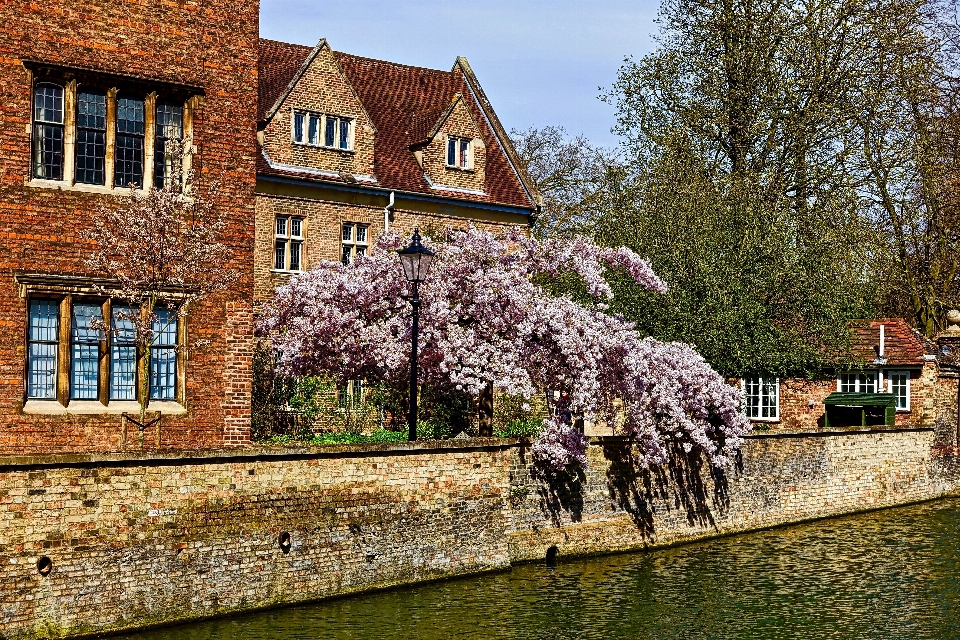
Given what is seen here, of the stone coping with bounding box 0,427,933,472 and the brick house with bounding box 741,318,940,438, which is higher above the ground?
the brick house with bounding box 741,318,940,438

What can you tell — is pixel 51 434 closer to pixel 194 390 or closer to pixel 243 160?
pixel 194 390

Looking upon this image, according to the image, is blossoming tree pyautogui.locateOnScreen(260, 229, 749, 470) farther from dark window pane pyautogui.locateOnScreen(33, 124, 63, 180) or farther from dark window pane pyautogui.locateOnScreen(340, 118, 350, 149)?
dark window pane pyautogui.locateOnScreen(340, 118, 350, 149)

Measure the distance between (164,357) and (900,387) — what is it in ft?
87.3

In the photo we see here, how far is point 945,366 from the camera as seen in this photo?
1565 inches

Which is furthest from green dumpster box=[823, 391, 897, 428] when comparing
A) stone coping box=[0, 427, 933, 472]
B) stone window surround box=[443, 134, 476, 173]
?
stone coping box=[0, 427, 933, 472]

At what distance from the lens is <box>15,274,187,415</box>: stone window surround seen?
20.7 meters

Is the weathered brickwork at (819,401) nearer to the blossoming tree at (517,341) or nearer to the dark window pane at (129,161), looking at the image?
the blossoming tree at (517,341)

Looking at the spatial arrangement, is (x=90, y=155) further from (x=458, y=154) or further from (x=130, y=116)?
(x=458, y=154)

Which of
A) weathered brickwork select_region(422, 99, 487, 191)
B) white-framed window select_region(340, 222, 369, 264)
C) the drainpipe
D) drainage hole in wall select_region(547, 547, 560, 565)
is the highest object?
weathered brickwork select_region(422, 99, 487, 191)

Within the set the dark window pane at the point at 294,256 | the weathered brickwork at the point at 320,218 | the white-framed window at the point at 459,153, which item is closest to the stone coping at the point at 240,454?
the weathered brickwork at the point at 320,218

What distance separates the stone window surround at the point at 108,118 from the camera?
21.0 m

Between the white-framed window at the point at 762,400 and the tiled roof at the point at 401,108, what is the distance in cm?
963

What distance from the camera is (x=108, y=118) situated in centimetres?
2156

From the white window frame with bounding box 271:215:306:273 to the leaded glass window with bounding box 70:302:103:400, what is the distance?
15202mm
